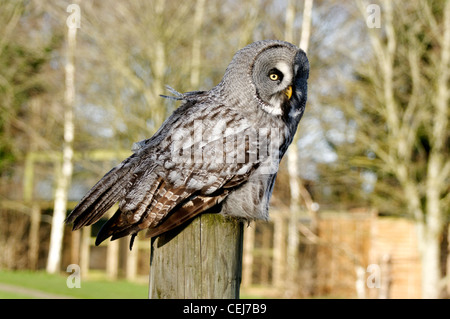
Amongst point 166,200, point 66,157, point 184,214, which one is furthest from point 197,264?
point 66,157

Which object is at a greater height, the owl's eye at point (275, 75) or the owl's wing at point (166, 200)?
the owl's eye at point (275, 75)

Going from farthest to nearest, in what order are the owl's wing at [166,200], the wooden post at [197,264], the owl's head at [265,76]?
the owl's head at [265,76]
the owl's wing at [166,200]
the wooden post at [197,264]

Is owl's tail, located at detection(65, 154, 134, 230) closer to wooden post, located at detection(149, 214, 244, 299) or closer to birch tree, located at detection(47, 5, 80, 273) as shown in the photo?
wooden post, located at detection(149, 214, 244, 299)

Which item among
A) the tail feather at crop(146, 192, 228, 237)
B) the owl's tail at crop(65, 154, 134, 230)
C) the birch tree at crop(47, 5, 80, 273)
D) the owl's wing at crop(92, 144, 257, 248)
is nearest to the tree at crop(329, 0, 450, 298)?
the birch tree at crop(47, 5, 80, 273)

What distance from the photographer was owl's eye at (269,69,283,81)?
3731mm

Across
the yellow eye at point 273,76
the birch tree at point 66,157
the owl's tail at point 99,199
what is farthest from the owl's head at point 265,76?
the birch tree at point 66,157

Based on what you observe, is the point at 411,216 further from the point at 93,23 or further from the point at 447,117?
the point at 93,23

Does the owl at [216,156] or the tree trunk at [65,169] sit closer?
the owl at [216,156]

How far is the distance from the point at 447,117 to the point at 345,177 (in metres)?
3.03

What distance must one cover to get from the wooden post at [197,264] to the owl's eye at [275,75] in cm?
112

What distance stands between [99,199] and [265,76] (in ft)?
4.18

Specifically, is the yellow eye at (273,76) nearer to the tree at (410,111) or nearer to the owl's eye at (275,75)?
the owl's eye at (275,75)

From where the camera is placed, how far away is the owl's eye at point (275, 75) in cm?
373

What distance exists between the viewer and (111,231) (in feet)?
10.4
